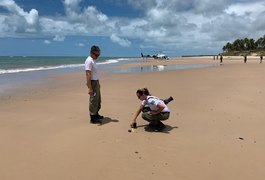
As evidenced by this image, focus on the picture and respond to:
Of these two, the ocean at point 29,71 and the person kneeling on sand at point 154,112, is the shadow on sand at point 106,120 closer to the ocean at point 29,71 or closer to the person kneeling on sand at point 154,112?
the person kneeling on sand at point 154,112

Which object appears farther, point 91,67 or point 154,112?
point 91,67

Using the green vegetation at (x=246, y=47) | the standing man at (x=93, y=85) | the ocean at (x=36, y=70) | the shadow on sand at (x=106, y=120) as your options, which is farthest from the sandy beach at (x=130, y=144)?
the green vegetation at (x=246, y=47)

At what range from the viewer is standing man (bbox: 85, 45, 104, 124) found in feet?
25.6

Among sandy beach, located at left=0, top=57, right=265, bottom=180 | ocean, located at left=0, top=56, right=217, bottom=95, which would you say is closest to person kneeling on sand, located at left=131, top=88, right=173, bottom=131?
sandy beach, located at left=0, top=57, right=265, bottom=180

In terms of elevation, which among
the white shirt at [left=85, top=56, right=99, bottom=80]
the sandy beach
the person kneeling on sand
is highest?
the white shirt at [left=85, top=56, right=99, bottom=80]

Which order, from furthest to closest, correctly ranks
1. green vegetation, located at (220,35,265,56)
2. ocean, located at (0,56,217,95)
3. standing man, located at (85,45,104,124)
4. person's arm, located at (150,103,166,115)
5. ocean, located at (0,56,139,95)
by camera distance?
green vegetation, located at (220,35,265,56), ocean, located at (0,56,217,95), ocean, located at (0,56,139,95), standing man, located at (85,45,104,124), person's arm, located at (150,103,166,115)

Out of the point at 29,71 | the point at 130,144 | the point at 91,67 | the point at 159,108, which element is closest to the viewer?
the point at 130,144

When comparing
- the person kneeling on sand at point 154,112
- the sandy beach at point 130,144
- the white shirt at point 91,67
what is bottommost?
the sandy beach at point 130,144

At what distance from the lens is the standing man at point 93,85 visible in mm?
7812

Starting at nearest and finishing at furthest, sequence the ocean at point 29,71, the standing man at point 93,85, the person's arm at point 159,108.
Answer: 1. the person's arm at point 159,108
2. the standing man at point 93,85
3. the ocean at point 29,71

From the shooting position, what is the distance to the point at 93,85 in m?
7.97

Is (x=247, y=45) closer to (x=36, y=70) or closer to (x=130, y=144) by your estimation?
(x=36, y=70)

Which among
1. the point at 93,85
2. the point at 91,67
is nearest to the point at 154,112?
the point at 93,85

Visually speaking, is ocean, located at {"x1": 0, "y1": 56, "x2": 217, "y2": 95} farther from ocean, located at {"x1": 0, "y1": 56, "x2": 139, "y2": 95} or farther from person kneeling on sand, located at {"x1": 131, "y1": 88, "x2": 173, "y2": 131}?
person kneeling on sand, located at {"x1": 131, "y1": 88, "x2": 173, "y2": 131}
